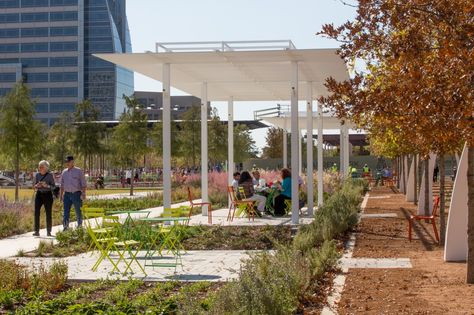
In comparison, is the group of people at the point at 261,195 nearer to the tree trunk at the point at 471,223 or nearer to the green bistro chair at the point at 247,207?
the green bistro chair at the point at 247,207

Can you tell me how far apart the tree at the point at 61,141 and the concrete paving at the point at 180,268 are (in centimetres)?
4111

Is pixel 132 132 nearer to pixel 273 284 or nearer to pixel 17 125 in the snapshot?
pixel 17 125

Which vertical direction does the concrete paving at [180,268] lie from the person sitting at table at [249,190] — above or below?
below

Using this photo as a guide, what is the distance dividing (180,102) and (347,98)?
133767 millimetres

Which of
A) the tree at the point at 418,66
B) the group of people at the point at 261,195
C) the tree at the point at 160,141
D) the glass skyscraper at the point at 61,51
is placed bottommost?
the group of people at the point at 261,195

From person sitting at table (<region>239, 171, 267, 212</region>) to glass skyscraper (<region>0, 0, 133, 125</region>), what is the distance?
4205 inches

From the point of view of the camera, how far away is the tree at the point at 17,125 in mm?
28312

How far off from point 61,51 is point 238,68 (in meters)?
111

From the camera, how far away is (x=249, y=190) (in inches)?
802

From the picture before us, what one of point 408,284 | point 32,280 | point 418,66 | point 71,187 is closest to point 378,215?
point 71,187

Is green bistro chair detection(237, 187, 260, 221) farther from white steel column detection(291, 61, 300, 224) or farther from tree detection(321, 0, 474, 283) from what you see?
tree detection(321, 0, 474, 283)

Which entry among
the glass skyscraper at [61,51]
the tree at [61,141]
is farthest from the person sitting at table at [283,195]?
the glass skyscraper at [61,51]

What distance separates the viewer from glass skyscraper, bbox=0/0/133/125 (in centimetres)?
12494

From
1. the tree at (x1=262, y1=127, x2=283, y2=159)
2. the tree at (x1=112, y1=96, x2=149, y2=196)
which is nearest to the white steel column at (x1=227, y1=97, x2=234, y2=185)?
the tree at (x1=112, y1=96, x2=149, y2=196)
